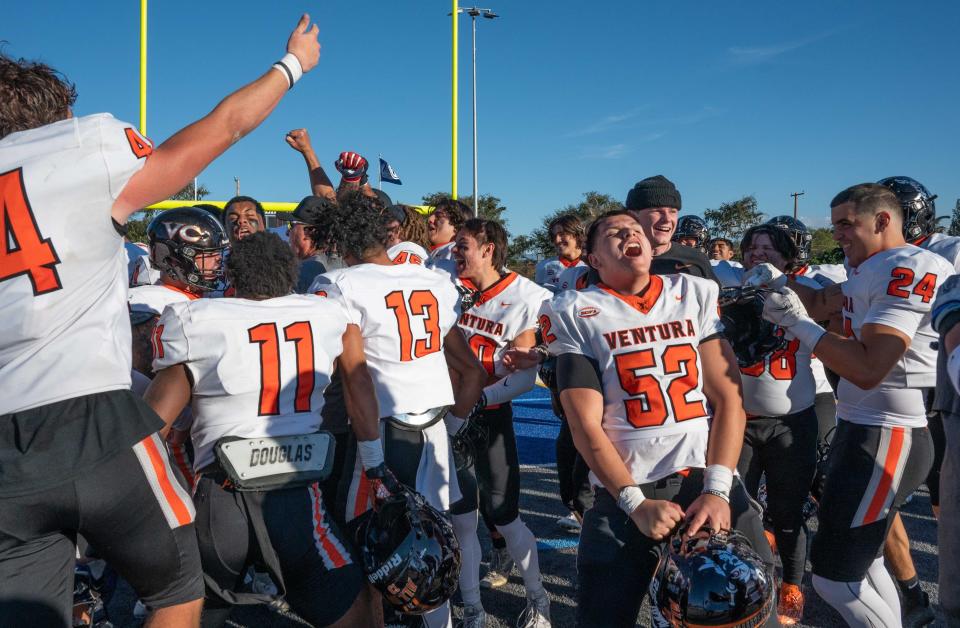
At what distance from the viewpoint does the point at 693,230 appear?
7.29 metres

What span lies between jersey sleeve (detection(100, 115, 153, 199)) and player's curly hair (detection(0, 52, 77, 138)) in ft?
0.87

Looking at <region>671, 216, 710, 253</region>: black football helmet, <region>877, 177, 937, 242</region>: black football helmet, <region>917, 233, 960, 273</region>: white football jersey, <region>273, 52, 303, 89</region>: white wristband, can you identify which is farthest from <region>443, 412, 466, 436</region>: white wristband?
<region>671, 216, 710, 253</region>: black football helmet

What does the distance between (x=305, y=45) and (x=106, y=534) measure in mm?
1613

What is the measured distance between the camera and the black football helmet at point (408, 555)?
2.52m

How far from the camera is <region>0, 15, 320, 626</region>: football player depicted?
176 cm

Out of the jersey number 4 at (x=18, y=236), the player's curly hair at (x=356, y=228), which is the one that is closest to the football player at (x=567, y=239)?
the player's curly hair at (x=356, y=228)

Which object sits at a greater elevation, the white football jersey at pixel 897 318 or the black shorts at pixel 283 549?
the white football jersey at pixel 897 318

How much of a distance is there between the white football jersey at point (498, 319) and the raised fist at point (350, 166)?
1.78 meters

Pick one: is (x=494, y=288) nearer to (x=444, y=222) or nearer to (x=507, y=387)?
(x=507, y=387)

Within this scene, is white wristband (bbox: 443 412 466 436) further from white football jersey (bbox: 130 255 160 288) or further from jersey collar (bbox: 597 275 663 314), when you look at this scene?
white football jersey (bbox: 130 255 160 288)

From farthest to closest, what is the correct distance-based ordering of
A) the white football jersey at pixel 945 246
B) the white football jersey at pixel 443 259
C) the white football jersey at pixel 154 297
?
the white football jersey at pixel 443 259
the white football jersey at pixel 945 246
the white football jersey at pixel 154 297

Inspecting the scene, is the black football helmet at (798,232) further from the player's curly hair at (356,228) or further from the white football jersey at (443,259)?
the player's curly hair at (356,228)

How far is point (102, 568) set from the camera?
11.0ft

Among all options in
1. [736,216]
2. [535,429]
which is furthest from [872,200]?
[736,216]
